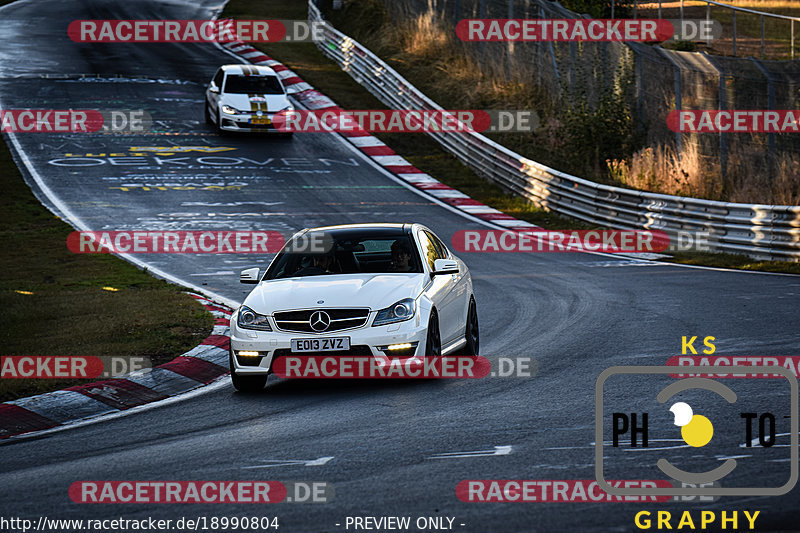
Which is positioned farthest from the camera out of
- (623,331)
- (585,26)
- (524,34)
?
(524,34)

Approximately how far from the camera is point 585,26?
90.3 feet

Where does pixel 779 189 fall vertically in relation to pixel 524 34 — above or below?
below

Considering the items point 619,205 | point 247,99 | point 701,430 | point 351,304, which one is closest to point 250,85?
point 247,99

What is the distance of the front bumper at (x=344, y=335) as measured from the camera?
962cm

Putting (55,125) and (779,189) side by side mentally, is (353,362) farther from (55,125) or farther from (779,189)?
(55,125)

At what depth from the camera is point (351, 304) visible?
9781mm

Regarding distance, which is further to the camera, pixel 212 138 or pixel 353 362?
pixel 212 138

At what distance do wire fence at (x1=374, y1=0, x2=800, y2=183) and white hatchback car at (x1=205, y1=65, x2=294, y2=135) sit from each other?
6657 mm

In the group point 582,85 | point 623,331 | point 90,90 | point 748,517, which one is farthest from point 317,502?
point 90,90

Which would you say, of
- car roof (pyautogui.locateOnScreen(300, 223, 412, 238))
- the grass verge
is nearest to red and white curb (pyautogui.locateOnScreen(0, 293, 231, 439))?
the grass verge

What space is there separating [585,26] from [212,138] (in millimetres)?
10814

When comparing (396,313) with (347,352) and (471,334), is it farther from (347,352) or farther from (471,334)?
(471,334)

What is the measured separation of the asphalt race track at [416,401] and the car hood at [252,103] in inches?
138

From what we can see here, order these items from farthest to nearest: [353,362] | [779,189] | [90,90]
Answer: [90,90] < [779,189] < [353,362]
